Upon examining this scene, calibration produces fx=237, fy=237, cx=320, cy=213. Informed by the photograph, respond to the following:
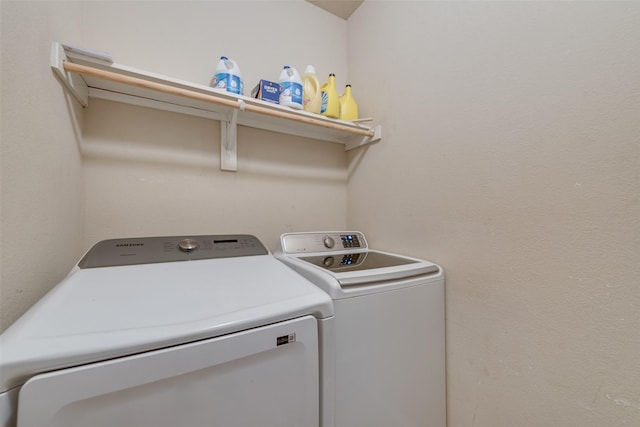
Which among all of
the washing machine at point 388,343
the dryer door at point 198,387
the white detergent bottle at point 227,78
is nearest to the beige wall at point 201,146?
the white detergent bottle at point 227,78

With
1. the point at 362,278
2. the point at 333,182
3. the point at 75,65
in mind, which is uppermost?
the point at 75,65

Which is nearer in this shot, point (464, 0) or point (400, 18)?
point (464, 0)

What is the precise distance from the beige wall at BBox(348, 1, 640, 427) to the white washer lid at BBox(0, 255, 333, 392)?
727 mm

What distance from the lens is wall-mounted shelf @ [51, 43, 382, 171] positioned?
0.89 meters

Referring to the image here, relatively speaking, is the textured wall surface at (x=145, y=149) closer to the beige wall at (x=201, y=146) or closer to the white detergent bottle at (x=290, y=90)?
the beige wall at (x=201, y=146)

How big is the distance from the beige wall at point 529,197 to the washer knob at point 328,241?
0.43 metres

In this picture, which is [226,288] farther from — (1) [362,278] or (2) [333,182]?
(2) [333,182]

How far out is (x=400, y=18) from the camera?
136 centimetres

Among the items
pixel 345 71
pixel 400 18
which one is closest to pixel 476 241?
pixel 400 18

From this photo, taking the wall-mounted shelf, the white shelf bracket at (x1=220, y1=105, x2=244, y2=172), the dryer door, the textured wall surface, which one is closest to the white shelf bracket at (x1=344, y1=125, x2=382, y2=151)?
the wall-mounted shelf

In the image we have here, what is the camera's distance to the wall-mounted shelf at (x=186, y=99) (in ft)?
2.91

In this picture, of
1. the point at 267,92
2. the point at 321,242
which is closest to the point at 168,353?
the point at 321,242

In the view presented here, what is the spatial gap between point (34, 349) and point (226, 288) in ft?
→ 1.25

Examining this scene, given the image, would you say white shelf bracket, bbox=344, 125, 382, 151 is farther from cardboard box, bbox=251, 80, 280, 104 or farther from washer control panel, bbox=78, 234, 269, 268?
washer control panel, bbox=78, 234, 269, 268
